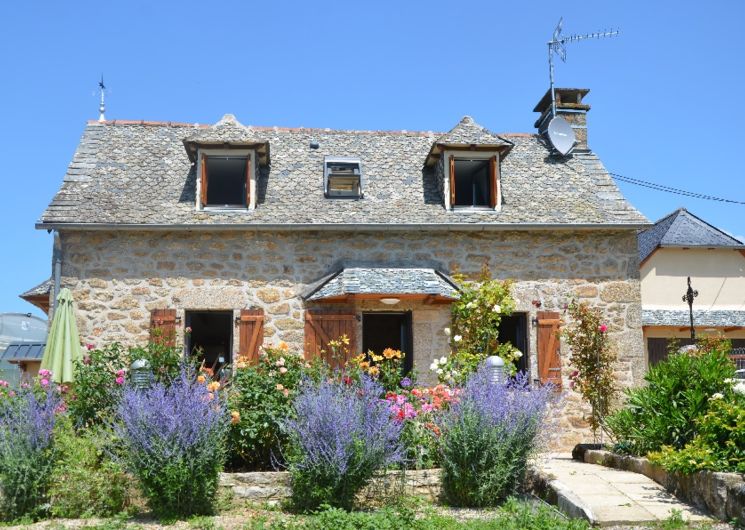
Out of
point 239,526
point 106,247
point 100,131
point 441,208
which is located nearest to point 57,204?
point 106,247

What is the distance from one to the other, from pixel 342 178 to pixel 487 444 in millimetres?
6999

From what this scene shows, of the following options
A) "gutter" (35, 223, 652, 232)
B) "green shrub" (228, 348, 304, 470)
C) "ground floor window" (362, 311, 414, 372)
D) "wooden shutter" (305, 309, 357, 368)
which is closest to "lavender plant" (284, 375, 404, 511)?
"green shrub" (228, 348, 304, 470)

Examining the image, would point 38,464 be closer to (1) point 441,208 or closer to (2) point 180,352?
(2) point 180,352

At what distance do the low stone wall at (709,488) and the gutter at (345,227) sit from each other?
16.1 feet

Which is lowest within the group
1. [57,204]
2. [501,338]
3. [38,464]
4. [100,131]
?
[38,464]

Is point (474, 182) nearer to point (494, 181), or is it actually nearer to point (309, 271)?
point (494, 181)

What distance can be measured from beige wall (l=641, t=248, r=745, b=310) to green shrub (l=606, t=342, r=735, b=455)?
42.5 ft

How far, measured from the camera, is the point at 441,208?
12.6 metres

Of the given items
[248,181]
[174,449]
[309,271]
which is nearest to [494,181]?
[309,271]

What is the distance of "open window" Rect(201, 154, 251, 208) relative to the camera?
12297mm

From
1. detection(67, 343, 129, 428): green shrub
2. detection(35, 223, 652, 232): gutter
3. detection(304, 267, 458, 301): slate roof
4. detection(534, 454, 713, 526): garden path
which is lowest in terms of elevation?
detection(534, 454, 713, 526): garden path

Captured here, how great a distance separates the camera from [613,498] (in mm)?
6852

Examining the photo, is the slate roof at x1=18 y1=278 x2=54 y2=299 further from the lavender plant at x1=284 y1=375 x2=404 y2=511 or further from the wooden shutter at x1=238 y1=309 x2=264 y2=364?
the lavender plant at x1=284 y1=375 x2=404 y2=511

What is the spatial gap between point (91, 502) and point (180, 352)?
243 centimetres
